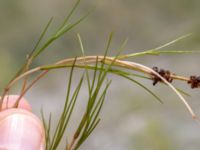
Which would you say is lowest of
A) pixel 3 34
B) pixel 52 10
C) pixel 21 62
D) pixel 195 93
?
pixel 195 93

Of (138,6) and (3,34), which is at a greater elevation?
(138,6)

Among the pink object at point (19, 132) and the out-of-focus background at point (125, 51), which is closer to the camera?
the pink object at point (19, 132)

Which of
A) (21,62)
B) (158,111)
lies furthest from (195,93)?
(21,62)

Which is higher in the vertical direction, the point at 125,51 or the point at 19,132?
the point at 125,51

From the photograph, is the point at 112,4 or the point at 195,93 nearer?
the point at 195,93

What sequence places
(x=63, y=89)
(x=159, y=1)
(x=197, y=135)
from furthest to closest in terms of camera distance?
(x=159, y=1), (x=63, y=89), (x=197, y=135)

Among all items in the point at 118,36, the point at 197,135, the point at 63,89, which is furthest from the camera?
the point at 118,36

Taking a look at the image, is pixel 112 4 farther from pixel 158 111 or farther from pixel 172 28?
pixel 158 111

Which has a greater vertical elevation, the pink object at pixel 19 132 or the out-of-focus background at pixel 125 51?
the out-of-focus background at pixel 125 51
